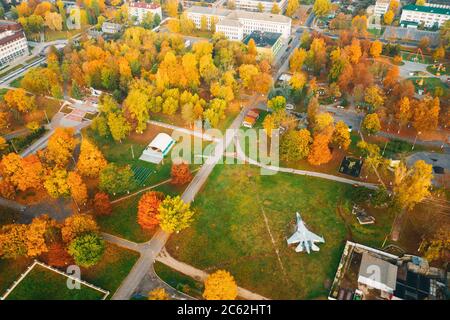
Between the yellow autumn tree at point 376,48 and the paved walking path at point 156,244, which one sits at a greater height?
the yellow autumn tree at point 376,48

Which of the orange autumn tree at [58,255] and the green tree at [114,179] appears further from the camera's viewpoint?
the green tree at [114,179]

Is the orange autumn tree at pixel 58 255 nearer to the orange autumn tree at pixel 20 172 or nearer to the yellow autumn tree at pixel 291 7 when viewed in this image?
the orange autumn tree at pixel 20 172

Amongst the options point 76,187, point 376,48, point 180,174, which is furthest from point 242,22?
point 76,187

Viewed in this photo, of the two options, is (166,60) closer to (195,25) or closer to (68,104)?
(68,104)

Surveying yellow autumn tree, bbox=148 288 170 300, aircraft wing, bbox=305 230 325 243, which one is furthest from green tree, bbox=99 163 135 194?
aircraft wing, bbox=305 230 325 243

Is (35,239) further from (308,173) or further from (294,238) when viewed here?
(308,173)

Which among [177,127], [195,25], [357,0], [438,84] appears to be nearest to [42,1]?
[195,25]

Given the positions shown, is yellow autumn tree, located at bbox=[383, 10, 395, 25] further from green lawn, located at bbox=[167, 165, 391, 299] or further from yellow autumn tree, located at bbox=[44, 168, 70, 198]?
yellow autumn tree, located at bbox=[44, 168, 70, 198]

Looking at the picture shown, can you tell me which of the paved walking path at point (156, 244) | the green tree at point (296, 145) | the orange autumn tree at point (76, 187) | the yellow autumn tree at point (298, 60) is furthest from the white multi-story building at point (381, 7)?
the orange autumn tree at point (76, 187)
